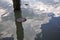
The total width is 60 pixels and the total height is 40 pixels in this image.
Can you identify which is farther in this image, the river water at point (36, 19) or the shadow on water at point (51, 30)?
the river water at point (36, 19)

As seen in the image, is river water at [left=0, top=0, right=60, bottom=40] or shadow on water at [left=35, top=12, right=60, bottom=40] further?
river water at [left=0, top=0, right=60, bottom=40]

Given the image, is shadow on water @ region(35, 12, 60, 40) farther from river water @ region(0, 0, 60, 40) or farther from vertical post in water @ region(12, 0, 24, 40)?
vertical post in water @ region(12, 0, 24, 40)

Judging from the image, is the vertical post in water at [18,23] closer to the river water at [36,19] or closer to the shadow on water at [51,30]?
the river water at [36,19]

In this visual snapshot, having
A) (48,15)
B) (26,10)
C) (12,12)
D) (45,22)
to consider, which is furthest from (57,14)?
(12,12)

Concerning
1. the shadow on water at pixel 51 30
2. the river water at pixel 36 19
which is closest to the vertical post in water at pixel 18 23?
the river water at pixel 36 19

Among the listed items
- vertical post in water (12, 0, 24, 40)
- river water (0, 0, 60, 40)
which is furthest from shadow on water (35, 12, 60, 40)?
vertical post in water (12, 0, 24, 40)

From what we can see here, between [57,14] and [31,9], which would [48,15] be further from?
[31,9]

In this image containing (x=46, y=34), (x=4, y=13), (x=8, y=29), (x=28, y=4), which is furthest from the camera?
(x=28, y=4)

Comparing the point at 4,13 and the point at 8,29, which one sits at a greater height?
the point at 4,13

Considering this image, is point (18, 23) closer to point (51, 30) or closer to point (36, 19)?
point (36, 19)
